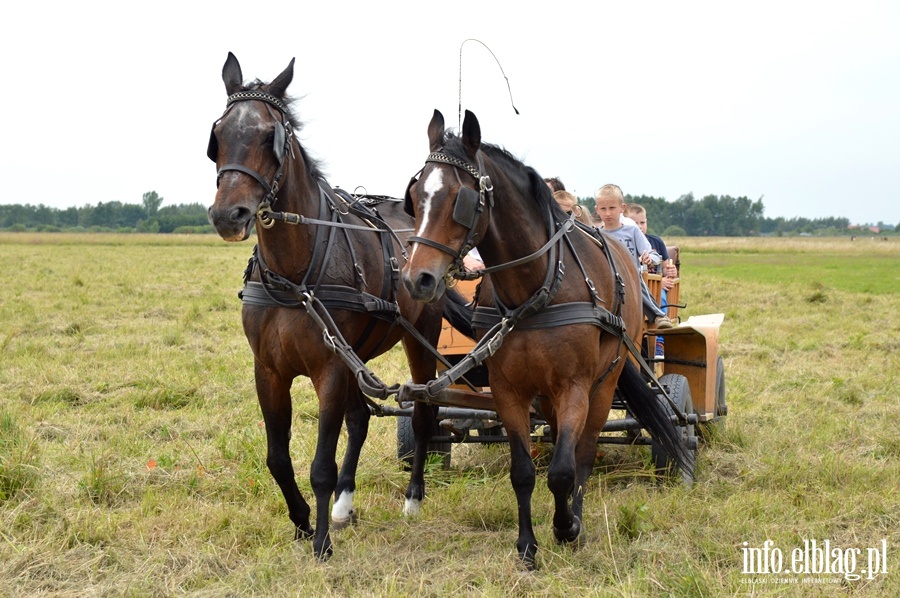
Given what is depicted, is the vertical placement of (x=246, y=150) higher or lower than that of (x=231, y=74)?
lower

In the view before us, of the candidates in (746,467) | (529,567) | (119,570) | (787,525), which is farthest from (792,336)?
(119,570)

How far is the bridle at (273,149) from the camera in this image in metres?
4.05

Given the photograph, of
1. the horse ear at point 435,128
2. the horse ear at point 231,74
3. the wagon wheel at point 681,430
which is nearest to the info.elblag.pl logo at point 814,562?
the wagon wheel at point 681,430

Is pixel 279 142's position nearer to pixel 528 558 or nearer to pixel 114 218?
pixel 528 558

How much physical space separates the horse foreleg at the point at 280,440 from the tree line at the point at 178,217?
68.6 metres

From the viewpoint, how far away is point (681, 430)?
19.0ft

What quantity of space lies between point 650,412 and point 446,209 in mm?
2192

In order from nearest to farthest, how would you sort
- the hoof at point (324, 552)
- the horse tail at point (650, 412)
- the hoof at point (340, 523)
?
the hoof at point (324, 552)
the hoof at point (340, 523)
the horse tail at point (650, 412)

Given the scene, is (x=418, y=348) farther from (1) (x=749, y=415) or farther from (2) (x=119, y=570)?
(1) (x=749, y=415)

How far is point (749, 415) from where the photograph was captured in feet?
24.4

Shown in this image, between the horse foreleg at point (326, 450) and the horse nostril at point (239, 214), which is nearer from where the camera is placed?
the horse nostril at point (239, 214)

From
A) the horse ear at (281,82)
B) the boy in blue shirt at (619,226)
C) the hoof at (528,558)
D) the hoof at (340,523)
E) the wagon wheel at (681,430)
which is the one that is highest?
the horse ear at (281,82)

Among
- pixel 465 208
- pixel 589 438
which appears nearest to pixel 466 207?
pixel 465 208

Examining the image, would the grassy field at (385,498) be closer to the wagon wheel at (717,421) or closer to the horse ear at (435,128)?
the wagon wheel at (717,421)
